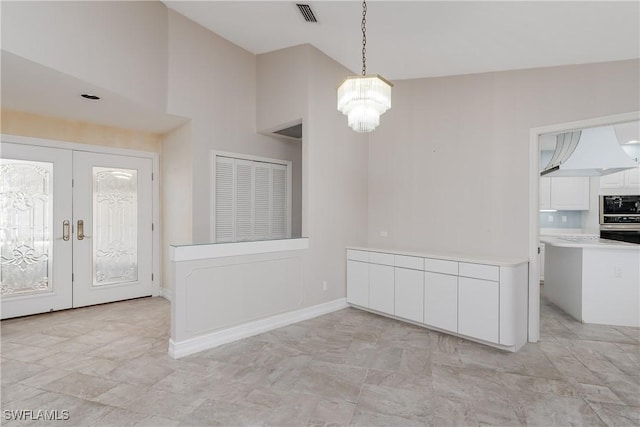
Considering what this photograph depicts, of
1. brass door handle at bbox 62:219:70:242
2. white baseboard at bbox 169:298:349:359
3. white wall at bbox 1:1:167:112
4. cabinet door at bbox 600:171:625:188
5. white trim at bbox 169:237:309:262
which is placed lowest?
white baseboard at bbox 169:298:349:359

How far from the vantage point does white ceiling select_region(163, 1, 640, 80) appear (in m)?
2.72

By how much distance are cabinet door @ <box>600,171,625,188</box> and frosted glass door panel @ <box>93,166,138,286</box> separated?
26.9 feet

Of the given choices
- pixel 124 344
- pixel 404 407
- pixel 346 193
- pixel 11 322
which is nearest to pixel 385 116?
pixel 346 193

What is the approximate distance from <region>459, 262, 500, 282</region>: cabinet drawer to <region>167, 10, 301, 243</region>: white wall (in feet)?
10.7

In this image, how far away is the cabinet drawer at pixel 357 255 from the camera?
4414 millimetres

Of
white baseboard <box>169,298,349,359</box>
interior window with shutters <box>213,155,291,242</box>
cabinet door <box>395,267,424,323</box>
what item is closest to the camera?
white baseboard <box>169,298,349,359</box>

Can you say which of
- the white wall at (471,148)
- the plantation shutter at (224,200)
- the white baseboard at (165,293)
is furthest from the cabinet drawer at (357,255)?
the white baseboard at (165,293)

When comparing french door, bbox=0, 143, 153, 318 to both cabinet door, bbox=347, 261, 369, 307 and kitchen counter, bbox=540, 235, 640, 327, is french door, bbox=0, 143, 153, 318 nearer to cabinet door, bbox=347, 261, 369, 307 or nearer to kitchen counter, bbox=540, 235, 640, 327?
cabinet door, bbox=347, 261, 369, 307

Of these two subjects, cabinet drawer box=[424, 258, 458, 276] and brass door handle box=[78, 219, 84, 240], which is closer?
cabinet drawer box=[424, 258, 458, 276]

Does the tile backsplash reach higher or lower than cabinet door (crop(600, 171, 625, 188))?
lower

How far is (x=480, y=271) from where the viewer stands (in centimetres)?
335

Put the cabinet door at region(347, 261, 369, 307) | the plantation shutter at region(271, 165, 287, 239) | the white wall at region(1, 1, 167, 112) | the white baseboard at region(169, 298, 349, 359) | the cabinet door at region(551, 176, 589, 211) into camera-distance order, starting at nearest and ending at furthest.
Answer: the white wall at region(1, 1, 167, 112) < the white baseboard at region(169, 298, 349, 359) < the cabinet door at region(347, 261, 369, 307) < the plantation shutter at region(271, 165, 287, 239) < the cabinet door at region(551, 176, 589, 211)

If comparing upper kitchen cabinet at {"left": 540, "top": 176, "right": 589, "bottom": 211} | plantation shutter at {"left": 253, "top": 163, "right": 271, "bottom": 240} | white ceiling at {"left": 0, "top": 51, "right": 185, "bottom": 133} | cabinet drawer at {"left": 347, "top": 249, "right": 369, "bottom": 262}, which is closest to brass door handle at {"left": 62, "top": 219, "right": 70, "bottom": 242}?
white ceiling at {"left": 0, "top": 51, "right": 185, "bottom": 133}

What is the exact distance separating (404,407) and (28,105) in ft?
16.5
